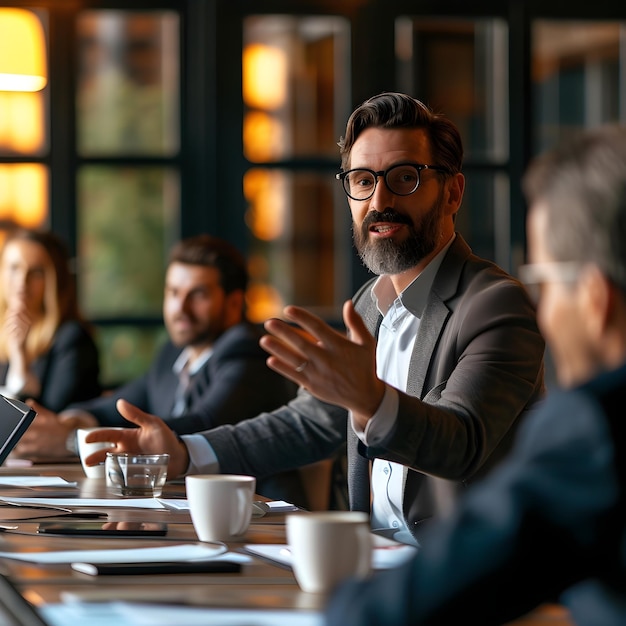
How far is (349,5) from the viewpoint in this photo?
489 cm

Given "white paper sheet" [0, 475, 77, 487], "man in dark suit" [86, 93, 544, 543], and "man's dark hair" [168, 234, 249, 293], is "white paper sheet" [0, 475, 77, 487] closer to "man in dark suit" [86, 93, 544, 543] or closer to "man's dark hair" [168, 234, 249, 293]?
"man in dark suit" [86, 93, 544, 543]

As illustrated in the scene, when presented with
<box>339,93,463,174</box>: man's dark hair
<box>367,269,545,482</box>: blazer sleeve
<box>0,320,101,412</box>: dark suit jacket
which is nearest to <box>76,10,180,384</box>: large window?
<box>0,320,101,412</box>: dark suit jacket

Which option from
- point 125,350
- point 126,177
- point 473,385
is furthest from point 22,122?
point 473,385

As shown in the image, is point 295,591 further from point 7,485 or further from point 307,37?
point 307,37

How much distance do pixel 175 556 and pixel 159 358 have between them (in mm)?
2604

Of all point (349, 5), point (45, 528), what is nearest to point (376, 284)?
point (45, 528)

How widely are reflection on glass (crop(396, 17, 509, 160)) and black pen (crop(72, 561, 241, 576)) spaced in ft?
12.6

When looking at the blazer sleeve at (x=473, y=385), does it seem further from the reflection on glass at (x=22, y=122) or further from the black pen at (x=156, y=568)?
the reflection on glass at (x=22, y=122)

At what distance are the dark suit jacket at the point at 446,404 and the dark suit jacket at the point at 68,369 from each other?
177 centimetres

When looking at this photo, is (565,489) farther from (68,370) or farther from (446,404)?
(68,370)

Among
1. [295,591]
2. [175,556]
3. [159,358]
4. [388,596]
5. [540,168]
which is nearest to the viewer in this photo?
[388,596]

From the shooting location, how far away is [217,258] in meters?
3.92

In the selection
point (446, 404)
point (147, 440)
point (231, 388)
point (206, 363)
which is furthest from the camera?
point (206, 363)

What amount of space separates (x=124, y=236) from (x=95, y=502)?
2988mm
